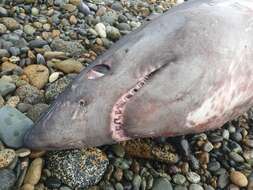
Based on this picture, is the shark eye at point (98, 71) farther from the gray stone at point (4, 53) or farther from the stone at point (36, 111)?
the gray stone at point (4, 53)

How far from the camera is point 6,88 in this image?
3.51 m

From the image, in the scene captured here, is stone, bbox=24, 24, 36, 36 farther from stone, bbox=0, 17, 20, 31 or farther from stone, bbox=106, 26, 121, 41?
stone, bbox=106, 26, 121, 41

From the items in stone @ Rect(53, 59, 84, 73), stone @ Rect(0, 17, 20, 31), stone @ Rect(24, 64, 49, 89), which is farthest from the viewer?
stone @ Rect(0, 17, 20, 31)

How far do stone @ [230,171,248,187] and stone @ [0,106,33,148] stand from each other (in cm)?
141

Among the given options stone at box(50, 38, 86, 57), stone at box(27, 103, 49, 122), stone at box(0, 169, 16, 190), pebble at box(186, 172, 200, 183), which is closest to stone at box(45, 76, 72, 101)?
stone at box(27, 103, 49, 122)

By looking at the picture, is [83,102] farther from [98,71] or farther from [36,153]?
[36,153]

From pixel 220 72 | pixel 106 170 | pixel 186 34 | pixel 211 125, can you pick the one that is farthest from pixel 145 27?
pixel 106 170

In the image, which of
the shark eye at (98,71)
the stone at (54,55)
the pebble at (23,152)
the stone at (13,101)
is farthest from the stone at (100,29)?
the pebble at (23,152)

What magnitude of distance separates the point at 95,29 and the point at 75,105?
1.74m

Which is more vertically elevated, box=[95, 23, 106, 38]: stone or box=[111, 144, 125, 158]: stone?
box=[95, 23, 106, 38]: stone

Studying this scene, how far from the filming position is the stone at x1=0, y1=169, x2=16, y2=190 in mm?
2891

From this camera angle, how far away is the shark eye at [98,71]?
2.83 metres

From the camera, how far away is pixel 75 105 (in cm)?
280

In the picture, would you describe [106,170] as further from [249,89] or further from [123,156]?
[249,89]
